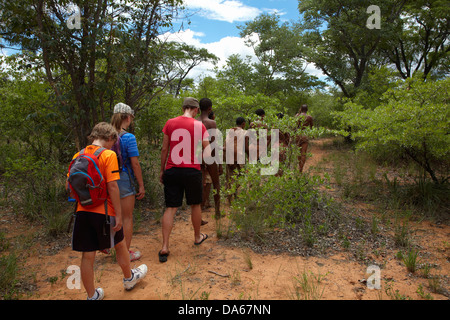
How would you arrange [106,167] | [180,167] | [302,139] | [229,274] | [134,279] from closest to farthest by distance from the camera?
[106,167] < [134,279] < [229,274] < [180,167] < [302,139]

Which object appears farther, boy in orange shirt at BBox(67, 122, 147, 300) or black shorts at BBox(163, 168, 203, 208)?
black shorts at BBox(163, 168, 203, 208)

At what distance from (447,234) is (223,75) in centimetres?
1172

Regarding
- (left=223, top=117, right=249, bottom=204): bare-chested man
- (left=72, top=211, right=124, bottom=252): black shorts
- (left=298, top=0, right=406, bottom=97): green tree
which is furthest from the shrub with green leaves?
(left=298, top=0, right=406, bottom=97): green tree

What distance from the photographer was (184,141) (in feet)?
11.3

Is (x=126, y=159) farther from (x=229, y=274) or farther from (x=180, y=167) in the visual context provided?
(x=229, y=274)

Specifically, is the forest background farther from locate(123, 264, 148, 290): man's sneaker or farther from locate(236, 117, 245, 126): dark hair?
locate(123, 264, 148, 290): man's sneaker

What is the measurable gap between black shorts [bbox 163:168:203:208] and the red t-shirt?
0.07m

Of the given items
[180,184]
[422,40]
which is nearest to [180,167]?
[180,184]

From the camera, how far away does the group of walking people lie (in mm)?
2393

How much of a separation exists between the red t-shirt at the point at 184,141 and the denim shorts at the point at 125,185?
50 cm

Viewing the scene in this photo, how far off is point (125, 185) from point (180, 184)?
67 cm

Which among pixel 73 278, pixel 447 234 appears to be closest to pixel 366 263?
pixel 447 234

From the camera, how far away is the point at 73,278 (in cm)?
309
